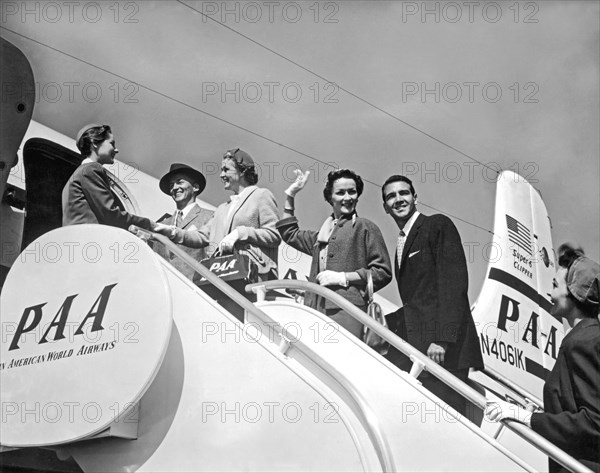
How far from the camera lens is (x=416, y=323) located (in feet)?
12.6

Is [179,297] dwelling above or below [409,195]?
below

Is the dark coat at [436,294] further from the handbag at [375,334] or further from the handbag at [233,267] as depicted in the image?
the handbag at [233,267]

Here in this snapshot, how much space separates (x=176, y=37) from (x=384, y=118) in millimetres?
1371

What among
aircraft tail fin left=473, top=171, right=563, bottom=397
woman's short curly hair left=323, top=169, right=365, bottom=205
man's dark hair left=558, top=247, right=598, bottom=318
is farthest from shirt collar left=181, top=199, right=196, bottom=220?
man's dark hair left=558, top=247, right=598, bottom=318

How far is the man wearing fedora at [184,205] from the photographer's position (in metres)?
4.34

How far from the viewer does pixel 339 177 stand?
4160mm

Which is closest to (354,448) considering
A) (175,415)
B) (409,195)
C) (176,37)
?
(175,415)

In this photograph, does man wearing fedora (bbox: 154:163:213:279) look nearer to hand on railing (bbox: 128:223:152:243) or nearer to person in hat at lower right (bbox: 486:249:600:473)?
hand on railing (bbox: 128:223:152:243)

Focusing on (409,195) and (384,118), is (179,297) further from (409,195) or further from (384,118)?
(384,118)

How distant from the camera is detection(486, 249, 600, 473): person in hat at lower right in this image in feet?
8.96

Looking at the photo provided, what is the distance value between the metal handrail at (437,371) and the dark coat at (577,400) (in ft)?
0.30

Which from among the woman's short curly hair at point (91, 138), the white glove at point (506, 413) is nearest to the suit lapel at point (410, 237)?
the white glove at point (506, 413)

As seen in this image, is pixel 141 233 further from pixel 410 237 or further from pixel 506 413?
pixel 506 413

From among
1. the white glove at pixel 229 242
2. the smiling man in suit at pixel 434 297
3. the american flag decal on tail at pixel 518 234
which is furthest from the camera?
the american flag decal on tail at pixel 518 234
